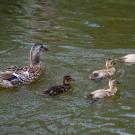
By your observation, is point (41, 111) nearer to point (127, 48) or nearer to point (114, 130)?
point (114, 130)

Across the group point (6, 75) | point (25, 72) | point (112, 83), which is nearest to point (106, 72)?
point (112, 83)

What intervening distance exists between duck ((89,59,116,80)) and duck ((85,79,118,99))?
352 millimetres

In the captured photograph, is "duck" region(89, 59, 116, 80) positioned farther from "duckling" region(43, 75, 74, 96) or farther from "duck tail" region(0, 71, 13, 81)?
"duck tail" region(0, 71, 13, 81)

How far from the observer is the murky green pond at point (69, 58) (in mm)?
8648

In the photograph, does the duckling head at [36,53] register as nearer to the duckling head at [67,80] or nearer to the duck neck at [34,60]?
the duck neck at [34,60]

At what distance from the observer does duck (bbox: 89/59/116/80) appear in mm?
10406

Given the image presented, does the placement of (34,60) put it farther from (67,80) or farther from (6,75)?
(67,80)

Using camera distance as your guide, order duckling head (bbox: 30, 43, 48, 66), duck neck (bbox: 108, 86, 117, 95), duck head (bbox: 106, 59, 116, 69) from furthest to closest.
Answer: duckling head (bbox: 30, 43, 48, 66) < duck head (bbox: 106, 59, 116, 69) < duck neck (bbox: 108, 86, 117, 95)

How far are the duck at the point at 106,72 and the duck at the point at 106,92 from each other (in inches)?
13.9

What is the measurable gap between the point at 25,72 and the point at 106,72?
144cm

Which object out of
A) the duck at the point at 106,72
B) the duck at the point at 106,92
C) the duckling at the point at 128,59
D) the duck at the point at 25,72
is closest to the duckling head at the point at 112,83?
the duck at the point at 106,92

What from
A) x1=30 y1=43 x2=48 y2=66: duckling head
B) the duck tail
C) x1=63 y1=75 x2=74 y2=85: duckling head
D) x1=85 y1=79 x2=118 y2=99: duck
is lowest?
x1=85 y1=79 x2=118 y2=99: duck

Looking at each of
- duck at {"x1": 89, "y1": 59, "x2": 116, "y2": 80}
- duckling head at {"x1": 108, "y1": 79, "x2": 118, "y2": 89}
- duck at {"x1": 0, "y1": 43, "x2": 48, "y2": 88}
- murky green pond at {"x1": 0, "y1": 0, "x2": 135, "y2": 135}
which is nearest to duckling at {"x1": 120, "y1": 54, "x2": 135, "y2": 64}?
murky green pond at {"x1": 0, "y1": 0, "x2": 135, "y2": 135}

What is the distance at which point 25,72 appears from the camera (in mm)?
10703
